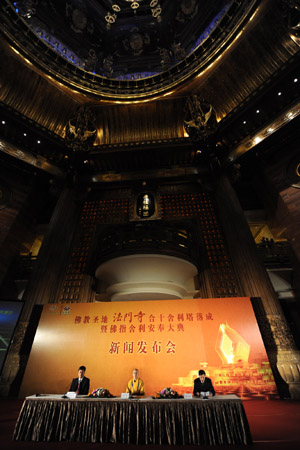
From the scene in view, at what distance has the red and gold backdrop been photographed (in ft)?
14.5

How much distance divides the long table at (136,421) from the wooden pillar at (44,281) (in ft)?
10.6

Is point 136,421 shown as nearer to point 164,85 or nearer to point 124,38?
point 164,85

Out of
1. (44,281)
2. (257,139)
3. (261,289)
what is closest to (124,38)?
(257,139)

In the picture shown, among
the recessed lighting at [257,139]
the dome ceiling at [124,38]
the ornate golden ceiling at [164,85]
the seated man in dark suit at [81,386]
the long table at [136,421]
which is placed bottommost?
the long table at [136,421]

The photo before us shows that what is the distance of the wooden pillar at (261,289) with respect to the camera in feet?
15.2

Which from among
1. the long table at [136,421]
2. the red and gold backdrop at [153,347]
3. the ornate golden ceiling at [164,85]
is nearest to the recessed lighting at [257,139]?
the ornate golden ceiling at [164,85]

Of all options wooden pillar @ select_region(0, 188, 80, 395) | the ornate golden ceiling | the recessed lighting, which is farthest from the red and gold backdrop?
the ornate golden ceiling

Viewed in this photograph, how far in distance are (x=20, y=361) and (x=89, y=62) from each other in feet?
41.0

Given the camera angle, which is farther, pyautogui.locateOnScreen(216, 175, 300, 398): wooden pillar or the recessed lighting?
the recessed lighting

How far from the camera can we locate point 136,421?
230 centimetres

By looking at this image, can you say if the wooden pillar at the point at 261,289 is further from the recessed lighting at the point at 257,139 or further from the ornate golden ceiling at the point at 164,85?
the ornate golden ceiling at the point at 164,85

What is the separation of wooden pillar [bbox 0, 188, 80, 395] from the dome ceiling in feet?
17.7

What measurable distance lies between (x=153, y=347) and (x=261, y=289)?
3.24 metres

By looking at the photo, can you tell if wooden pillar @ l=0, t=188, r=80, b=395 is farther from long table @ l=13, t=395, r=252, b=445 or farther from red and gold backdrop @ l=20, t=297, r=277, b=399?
long table @ l=13, t=395, r=252, b=445
